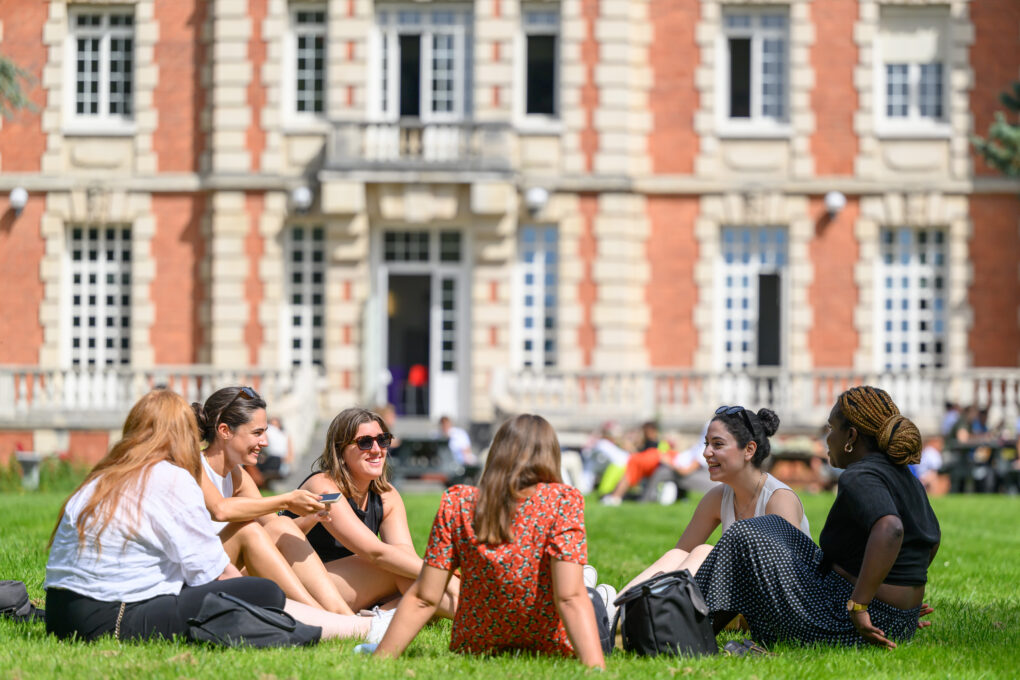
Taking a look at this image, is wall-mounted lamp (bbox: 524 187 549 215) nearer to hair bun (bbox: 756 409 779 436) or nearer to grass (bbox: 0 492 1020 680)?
grass (bbox: 0 492 1020 680)

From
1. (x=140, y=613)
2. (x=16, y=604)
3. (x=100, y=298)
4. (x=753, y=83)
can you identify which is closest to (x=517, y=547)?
(x=140, y=613)

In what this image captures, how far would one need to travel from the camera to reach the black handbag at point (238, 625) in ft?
20.3

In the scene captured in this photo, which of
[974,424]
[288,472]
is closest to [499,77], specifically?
[288,472]

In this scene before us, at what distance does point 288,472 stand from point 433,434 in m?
2.66

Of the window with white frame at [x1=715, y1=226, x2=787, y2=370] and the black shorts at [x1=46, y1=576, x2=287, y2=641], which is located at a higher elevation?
the window with white frame at [x1=715, y1=226, x2=787, y2=370]

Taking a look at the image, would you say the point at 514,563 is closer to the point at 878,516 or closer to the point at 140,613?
the point at 878,516

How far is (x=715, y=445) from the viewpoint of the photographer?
6941mm

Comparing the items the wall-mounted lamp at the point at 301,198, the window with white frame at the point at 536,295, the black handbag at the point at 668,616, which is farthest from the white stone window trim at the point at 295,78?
the black handbag at the point at 668,616

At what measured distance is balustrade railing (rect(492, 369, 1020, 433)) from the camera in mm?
21484

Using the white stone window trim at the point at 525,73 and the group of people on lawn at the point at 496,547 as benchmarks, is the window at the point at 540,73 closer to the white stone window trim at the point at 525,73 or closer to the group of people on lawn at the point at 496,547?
the white stone window trim at the point at 525,73

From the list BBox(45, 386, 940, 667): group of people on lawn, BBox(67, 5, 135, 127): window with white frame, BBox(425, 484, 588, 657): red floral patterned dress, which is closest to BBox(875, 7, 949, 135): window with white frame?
BBox(67, 5, 135, 127): window with white frame

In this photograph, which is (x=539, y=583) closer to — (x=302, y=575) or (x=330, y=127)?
(x=302, y=575)

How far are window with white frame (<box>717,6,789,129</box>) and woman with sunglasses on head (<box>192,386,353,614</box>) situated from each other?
16868 mm

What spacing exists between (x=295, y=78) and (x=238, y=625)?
57.9 feet
